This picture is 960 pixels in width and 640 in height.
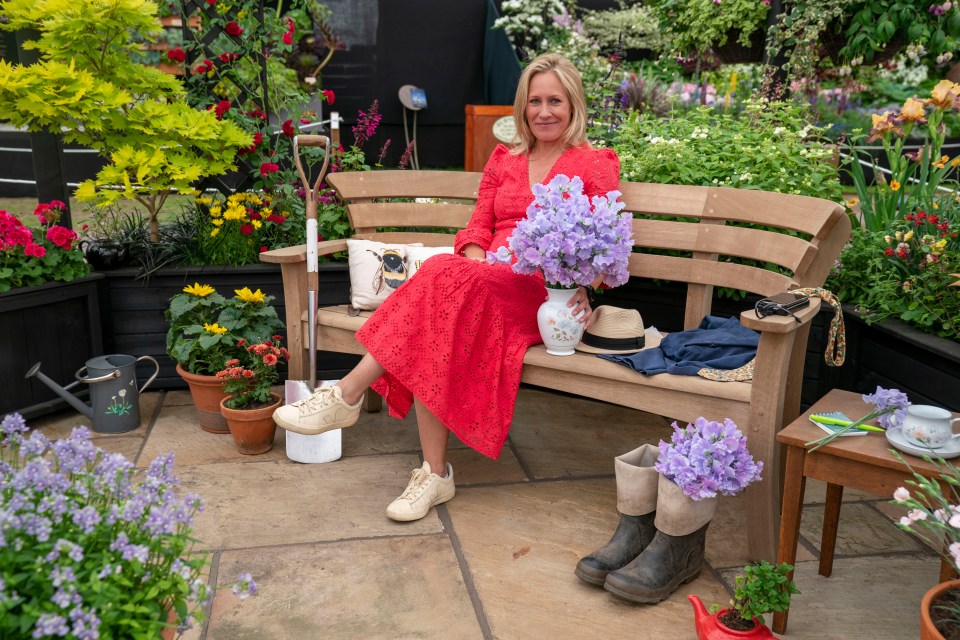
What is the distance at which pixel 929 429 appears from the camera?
76.2 inches

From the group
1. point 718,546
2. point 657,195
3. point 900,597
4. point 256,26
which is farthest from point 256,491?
point 256,26

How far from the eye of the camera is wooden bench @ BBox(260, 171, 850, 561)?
7.77ft

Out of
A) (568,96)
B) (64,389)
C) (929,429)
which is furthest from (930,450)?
(64,389)

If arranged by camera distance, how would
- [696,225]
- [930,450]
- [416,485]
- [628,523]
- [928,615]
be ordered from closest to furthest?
1. [928,615]
2. [930,450]
3. [628,523]
4. [416,485]
5. [696,225]

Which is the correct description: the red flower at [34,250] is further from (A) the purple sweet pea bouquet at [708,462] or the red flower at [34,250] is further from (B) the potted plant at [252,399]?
(A) the purple sweet pea bouquet at [708,462]

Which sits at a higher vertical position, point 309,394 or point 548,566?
point 309,394

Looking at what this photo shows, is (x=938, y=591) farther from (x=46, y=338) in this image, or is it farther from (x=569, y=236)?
(x=46, y=338)

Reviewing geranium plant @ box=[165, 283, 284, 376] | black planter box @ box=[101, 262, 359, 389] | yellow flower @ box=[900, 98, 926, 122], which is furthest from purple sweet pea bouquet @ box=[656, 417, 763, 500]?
black planter box @ box=[101, 262, 359, 389]

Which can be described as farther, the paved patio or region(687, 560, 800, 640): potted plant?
the paved patio

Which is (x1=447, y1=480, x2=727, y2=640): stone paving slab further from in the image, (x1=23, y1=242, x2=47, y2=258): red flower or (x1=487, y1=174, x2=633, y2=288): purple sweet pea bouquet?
(x1=23, y1=242, x2=47, y2=258): red flower

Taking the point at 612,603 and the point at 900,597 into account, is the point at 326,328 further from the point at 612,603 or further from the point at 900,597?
the point at 900,597

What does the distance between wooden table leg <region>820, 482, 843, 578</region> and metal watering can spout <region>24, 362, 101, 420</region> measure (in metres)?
2.56

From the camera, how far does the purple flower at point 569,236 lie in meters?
2.49

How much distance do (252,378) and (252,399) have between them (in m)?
0.08
